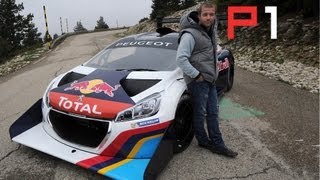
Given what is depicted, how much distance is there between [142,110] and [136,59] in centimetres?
144

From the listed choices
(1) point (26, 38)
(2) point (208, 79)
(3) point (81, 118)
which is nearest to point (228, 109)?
(2) point (208, 79)

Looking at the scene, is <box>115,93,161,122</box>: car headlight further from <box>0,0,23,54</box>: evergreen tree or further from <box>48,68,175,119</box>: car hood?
<box>0,0,23,54</box>: evergreen tree

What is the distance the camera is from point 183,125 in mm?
4867

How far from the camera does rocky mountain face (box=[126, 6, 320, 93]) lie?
912 centimetres

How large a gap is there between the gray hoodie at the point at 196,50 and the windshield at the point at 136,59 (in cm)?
68

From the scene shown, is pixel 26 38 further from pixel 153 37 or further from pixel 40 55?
pixel 153 37

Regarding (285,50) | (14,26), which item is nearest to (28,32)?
→ (14,26)

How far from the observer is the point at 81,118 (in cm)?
424

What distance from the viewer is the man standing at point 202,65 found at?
4426mm

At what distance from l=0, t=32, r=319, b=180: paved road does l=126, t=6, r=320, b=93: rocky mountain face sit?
1250mm

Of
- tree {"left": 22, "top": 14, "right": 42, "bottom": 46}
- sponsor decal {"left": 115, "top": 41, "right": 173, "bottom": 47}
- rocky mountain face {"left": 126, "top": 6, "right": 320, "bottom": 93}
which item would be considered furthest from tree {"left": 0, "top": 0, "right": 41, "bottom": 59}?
sponsor decal {"left": 115, "top": 41, "right": 173, "bottom": 47}

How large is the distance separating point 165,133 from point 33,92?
537 cm

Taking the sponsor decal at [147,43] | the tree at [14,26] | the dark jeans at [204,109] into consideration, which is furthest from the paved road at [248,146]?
the tree at [14,26]

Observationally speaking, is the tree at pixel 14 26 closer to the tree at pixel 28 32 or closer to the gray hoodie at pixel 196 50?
the tree at pixel 28 32
